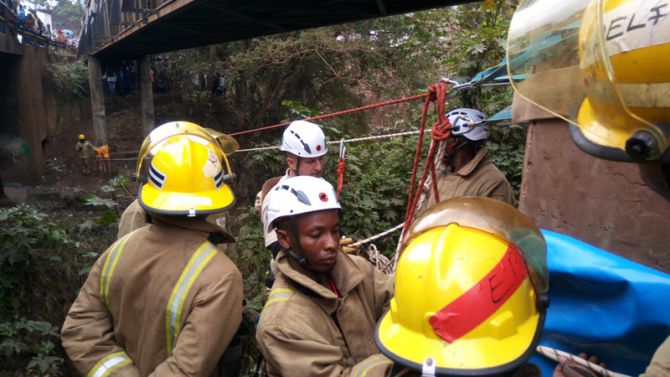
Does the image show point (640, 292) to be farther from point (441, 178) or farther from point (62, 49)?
point (62, 49)

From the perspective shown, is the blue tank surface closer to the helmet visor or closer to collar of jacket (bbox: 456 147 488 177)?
the helmet visor

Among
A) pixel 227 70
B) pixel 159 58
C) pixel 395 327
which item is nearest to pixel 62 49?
pixel 159 58

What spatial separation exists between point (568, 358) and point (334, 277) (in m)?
0.86

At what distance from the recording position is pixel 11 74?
1456 cm

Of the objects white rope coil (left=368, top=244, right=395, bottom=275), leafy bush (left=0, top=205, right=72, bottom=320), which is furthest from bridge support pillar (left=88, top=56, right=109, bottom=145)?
white rope coil (left=368, top=244, right=395, bottom=275)

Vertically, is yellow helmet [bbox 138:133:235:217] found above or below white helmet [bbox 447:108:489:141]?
below

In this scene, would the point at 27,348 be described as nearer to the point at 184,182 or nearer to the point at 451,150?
the point at 184,182

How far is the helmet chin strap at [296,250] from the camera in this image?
1904mm

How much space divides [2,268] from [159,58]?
20905 millimetres

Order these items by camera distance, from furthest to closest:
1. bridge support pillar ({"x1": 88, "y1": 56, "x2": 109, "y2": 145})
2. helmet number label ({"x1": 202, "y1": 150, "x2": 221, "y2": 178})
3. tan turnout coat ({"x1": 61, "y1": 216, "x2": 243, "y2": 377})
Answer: bridge support pillar ({"x1": 88, "y1": 56, "x2": 109, "y2": 145}) < helmet number label ({"x1": 202, "y1": 150, "x2": 221, "y2": 178}) < tan turnout coat ({"x1": 61, "y1": 216, "x2": 243, "y2": 377})

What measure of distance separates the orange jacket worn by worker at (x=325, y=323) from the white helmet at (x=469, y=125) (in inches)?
63.8

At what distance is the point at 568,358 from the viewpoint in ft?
4.68

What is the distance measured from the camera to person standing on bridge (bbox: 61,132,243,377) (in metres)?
1.89

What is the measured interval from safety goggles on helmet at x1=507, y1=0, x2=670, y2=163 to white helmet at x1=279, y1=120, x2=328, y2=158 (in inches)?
88.2
